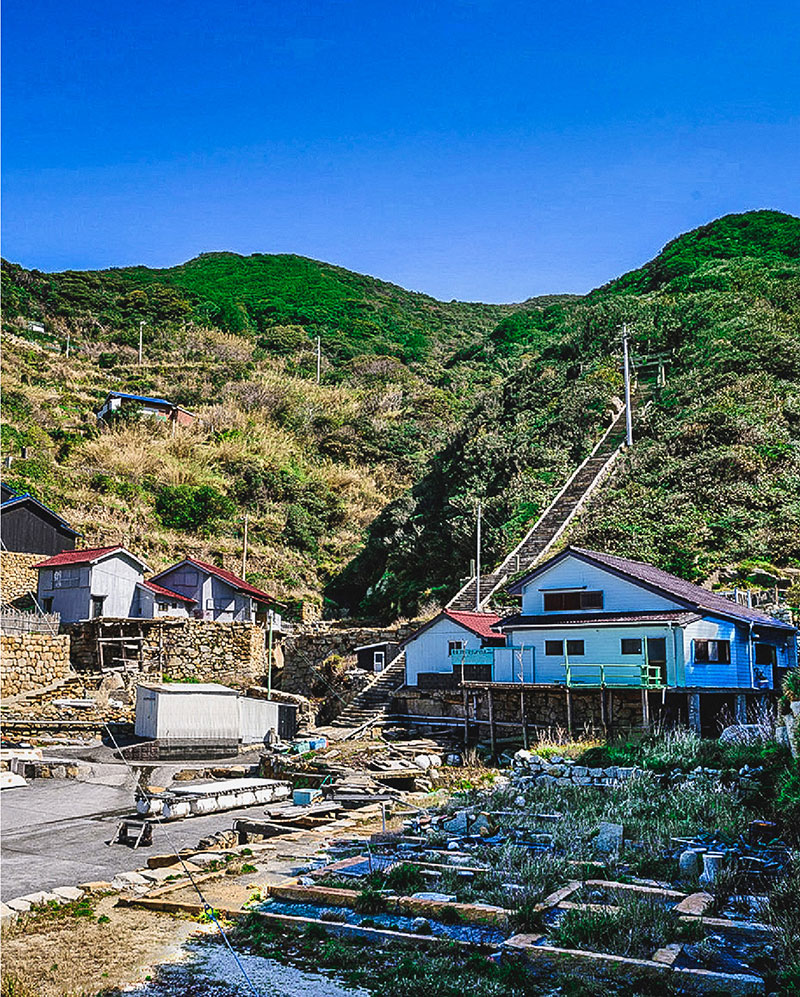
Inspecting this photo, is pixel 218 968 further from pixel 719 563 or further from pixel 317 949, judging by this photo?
A: pixel 719 563

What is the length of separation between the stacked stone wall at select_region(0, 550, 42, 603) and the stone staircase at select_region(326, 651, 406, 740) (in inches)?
629

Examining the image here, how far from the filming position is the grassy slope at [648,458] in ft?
118

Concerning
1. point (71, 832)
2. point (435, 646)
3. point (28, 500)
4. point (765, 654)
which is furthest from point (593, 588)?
point (28, 500)

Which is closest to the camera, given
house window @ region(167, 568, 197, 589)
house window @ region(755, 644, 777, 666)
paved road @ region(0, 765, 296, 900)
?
paved road @ region(0, 765, 296, 900)

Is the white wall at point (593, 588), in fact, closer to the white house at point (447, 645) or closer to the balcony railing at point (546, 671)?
the balcony railing at point (546, 671)

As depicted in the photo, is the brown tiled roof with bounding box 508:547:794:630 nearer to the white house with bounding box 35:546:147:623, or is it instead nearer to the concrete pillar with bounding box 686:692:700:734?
the concrete pillar with bounding box 686:692:700:734

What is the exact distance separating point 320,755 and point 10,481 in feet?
104

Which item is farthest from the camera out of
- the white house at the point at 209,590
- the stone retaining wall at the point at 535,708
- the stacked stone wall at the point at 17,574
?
the white house at the point at 209,590

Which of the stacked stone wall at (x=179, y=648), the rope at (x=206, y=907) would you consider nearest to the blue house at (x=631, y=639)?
the stacked stone wall at (x=179, y=648)

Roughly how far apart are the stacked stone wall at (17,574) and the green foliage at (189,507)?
12442 millimetres

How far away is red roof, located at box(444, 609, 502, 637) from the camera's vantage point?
95.6 ft

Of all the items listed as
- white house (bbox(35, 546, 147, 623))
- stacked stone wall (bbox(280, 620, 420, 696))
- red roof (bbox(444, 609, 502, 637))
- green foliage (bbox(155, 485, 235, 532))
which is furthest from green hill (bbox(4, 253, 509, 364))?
red roof (bbox(444, 609, 502, 637))

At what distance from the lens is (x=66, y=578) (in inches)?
1455

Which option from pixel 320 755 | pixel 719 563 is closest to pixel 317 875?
pixel 320 755
